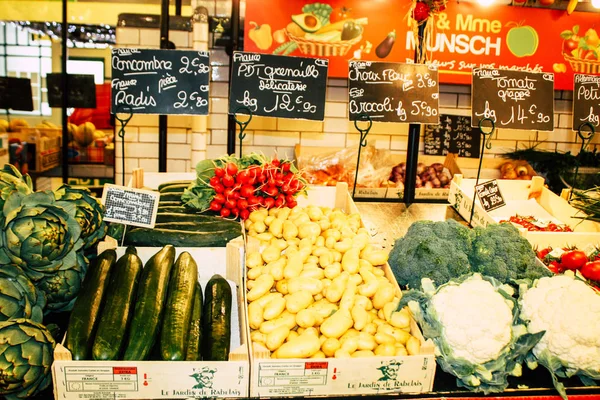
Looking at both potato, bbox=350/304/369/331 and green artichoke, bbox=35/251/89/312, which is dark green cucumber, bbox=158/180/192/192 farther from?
potato, bbox=350/304/369/331

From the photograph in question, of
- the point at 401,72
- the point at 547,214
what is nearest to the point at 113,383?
the point at 401,72

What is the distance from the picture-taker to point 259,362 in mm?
1814

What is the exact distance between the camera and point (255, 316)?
2068mm

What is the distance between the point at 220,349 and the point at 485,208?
1.85 meters

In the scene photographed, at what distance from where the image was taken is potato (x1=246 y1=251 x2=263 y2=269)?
93.9 inches

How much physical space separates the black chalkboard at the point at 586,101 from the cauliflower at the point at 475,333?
188 cm

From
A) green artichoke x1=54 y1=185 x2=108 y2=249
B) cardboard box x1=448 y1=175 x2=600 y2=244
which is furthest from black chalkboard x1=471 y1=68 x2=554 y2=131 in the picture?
green artichoke x1=54 y1=185 x2=108 y2=249

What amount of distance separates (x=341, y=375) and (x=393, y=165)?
3572mm

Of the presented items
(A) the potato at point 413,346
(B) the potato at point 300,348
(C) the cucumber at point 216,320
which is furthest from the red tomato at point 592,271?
(C) the cucumber at point 216,320

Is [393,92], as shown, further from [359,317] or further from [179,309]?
[179,309]

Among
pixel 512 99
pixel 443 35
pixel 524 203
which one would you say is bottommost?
pixel 524 203

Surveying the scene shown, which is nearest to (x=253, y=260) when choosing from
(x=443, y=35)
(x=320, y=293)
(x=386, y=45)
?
(x=320, y=293)

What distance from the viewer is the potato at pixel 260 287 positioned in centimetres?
219

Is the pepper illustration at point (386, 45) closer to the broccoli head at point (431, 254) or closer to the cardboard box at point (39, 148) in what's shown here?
the broccoli head at point (431, 254)
